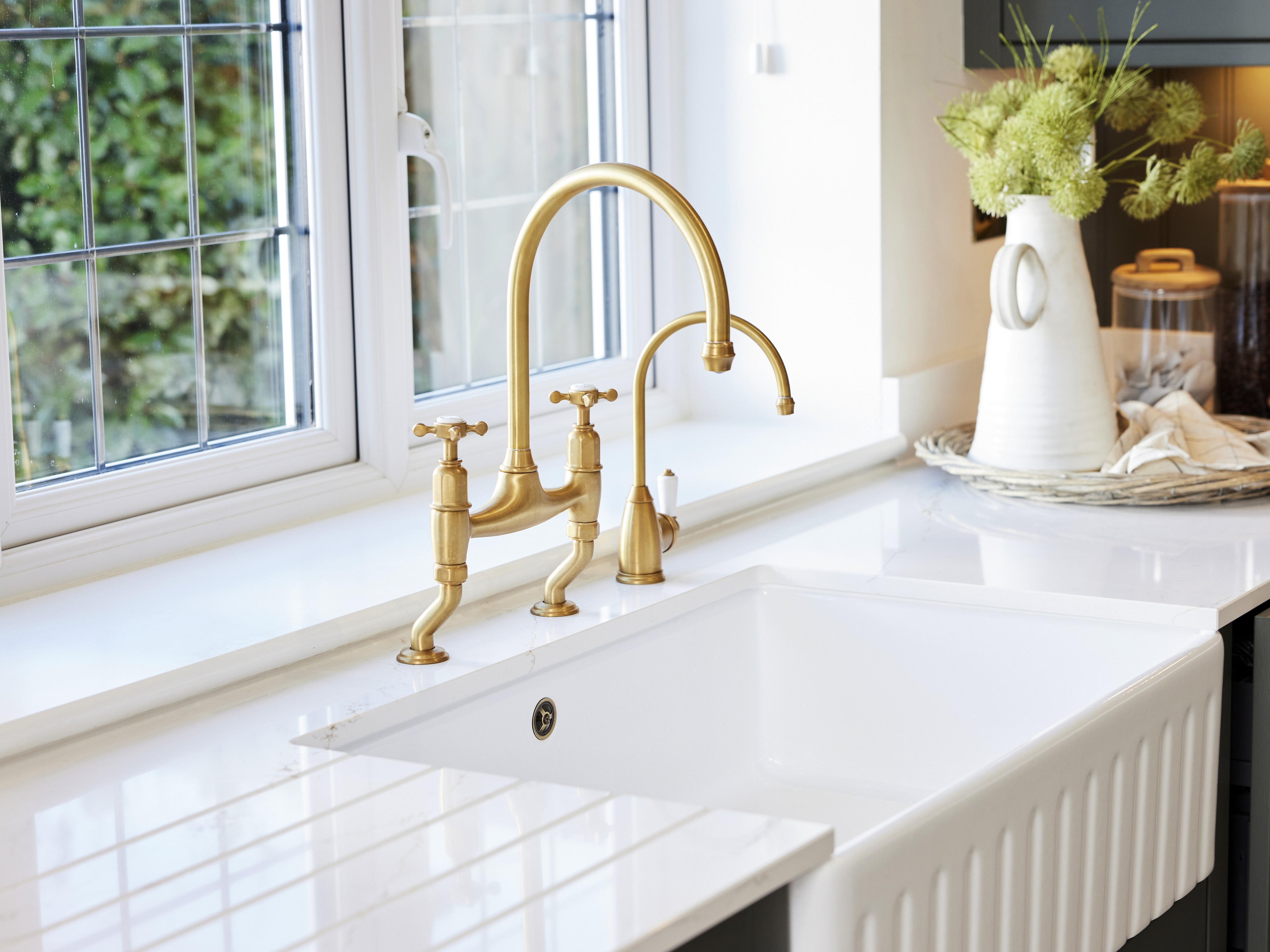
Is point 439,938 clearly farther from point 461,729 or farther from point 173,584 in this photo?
point 173,584

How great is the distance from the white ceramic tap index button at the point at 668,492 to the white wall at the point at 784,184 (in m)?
0.56

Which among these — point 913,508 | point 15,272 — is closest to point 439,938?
point 15,272

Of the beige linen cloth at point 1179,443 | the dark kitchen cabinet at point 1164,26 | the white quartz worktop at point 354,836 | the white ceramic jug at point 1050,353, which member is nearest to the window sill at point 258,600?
the white quartz worktop at point 354,836

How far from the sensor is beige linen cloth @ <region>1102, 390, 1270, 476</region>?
5.89 ft

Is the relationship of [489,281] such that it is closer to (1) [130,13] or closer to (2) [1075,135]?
(1) [130,13]

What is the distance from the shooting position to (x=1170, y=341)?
83.5 inches

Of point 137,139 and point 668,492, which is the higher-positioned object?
point 137,139

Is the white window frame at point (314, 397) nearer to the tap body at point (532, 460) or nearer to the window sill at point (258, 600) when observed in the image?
the window sill at point (258, 600)

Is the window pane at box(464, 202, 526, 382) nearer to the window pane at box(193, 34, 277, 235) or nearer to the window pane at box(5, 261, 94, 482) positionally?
the window pane at box(193, 34, 277, 235)

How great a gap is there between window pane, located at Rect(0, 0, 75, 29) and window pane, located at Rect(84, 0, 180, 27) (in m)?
0.02

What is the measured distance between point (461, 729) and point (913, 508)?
0.75 meters

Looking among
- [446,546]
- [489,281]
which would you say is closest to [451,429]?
[446,546]

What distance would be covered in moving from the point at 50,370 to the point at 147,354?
11cm

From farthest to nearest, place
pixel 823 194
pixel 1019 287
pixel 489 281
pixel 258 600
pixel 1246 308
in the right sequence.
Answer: pixel 1246 308 → pixel 823 194 → pixel 489 281 → pixel 1019 287 → pixel 258 600
